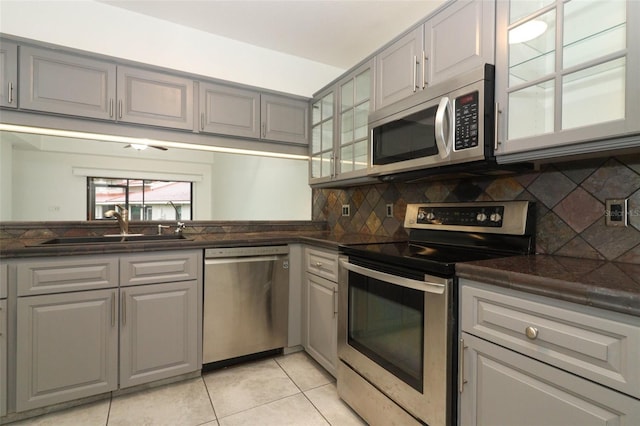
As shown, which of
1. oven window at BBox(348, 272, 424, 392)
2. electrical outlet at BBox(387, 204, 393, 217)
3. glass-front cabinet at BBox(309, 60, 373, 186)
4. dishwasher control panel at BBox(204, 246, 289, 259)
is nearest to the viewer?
oven window at BBox(348, 272, 424, 392)

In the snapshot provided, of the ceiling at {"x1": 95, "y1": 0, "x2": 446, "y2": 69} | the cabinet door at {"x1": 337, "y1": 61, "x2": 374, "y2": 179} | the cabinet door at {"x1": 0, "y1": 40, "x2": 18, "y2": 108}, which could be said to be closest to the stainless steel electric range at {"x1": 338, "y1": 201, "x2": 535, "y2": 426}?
the cabinet door at {"x1": 337, "y1": 61, "x2": 374, "y2": 179}

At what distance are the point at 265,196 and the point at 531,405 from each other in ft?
8.18

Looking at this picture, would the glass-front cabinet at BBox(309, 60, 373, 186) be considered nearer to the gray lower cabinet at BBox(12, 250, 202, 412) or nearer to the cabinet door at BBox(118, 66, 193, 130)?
the cabinet door at BBox(118, 66, 193, 130)

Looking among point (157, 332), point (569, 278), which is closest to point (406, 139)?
point (569, 278)

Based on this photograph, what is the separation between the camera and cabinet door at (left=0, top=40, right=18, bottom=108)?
176 centimetres

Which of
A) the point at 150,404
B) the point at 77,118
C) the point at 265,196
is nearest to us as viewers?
the point at 150,404

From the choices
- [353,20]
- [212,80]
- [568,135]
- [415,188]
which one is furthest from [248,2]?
[568,135]

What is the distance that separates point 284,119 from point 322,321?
1.75m

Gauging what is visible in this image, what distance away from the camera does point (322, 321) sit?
6.79 feet

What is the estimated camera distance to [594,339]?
2.69ft

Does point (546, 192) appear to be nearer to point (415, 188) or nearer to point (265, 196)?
point (415, 188)

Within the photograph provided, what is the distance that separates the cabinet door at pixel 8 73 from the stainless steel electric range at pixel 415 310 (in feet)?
7.12

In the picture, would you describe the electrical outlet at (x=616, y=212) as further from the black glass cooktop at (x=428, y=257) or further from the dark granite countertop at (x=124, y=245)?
the dark granite countertop at (x=124, y=245)

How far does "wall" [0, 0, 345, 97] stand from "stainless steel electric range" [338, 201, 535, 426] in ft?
6.47
